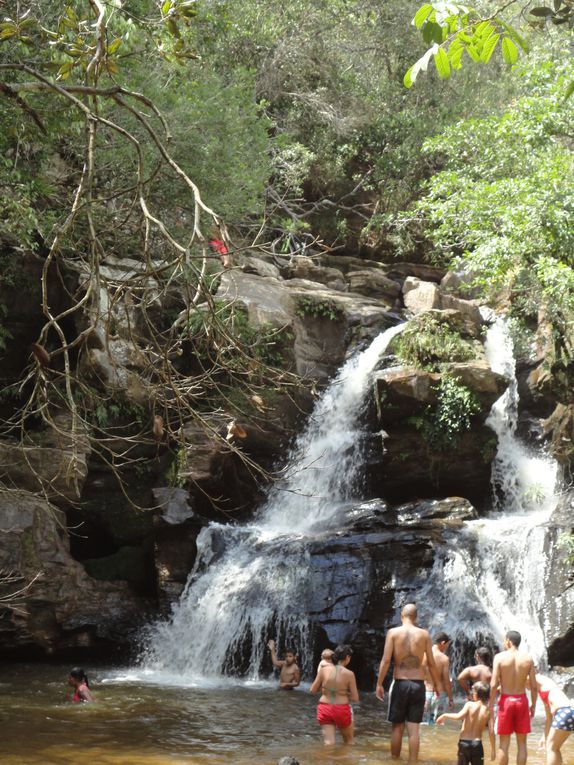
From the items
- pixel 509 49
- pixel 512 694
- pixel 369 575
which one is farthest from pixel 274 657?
pixel 509 49

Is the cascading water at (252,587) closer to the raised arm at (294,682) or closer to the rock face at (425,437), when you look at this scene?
the rock face at (425,437)

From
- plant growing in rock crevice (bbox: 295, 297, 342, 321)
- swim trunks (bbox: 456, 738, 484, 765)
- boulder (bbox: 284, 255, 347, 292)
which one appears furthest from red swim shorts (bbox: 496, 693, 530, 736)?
boulder (bbox: 284, 255, 347, 292)

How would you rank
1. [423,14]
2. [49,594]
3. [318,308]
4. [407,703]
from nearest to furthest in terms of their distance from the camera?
[423,14] → [407,703] → [49,594] → [318,308]

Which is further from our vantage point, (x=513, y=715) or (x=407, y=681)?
(x=407, y=681)

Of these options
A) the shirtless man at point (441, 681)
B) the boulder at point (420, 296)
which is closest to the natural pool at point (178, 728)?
the shirtless man at point (441, 681)

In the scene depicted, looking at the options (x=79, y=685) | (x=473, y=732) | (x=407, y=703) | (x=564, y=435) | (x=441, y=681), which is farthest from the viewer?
(x=564, y=435)

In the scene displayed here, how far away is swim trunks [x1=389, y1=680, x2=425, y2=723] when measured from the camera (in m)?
8.11

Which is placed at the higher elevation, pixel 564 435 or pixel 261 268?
pixel 261 268

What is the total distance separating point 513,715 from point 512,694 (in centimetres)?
18

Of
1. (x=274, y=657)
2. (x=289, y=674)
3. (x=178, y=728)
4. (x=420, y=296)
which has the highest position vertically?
(x=420, y=296)

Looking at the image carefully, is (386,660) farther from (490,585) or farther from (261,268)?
(261,268)

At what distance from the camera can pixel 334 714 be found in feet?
27.7

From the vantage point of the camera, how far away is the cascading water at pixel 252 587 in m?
13.6

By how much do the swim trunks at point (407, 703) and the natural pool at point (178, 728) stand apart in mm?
484
